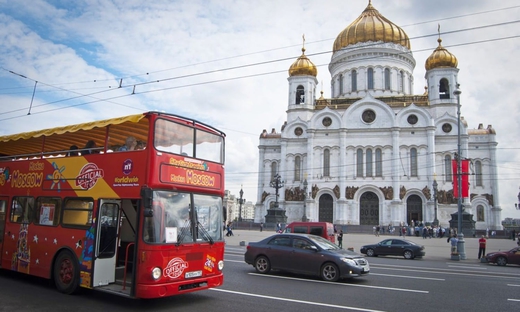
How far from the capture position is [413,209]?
144 feet

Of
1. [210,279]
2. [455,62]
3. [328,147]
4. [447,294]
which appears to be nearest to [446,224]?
[328,147]

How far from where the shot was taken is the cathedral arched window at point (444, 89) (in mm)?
46781

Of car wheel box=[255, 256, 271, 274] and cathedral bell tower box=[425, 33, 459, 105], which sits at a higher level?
cathedral bell tower box=[425, 33, 459, 105]

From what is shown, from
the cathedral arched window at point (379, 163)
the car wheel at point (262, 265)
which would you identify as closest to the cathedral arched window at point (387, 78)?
the cathedral arched window at point (379, 163)

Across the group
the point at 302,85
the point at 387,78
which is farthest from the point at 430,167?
the point at 302,85

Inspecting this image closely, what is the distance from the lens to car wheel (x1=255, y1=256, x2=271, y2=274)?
1193cm

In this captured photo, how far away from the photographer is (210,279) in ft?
26.2

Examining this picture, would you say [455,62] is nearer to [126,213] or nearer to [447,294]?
[447,294]

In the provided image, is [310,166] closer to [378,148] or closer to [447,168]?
[378,148]

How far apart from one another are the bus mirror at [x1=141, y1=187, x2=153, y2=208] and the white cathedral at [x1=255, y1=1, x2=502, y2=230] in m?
36.3

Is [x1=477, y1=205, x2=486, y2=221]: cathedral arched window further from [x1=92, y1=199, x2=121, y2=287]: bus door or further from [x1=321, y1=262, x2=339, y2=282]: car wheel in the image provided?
[x1=92, y1=199, x2=121, y2=287]: bus door

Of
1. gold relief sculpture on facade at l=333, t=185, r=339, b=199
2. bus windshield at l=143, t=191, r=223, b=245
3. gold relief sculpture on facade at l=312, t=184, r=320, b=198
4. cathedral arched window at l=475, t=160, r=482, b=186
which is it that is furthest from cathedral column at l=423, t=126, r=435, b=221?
bus windshield at l=143, t=191, r=223, b=245

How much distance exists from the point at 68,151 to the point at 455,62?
47.2 m

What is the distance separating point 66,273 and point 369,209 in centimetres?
4013
